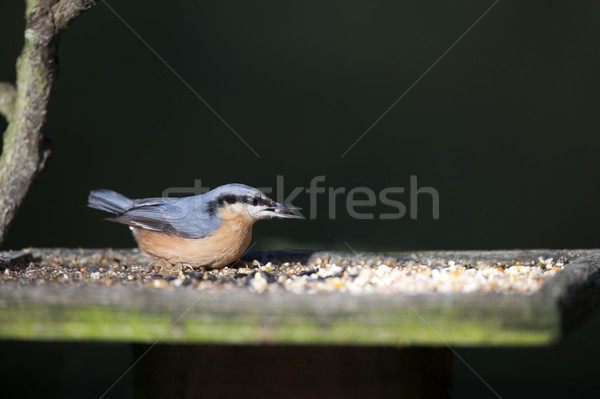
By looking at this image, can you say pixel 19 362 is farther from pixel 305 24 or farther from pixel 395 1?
pixel 395 1

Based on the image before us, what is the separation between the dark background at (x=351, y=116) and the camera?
21.2 feet

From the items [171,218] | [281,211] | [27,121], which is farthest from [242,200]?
[27,121]

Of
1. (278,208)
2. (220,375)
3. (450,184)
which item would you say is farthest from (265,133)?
(220,375)

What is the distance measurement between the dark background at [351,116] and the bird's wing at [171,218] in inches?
95.1

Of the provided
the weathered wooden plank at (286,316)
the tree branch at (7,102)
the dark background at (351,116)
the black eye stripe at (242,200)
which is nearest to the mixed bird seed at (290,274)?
the weathered wooden plank at (286,316)

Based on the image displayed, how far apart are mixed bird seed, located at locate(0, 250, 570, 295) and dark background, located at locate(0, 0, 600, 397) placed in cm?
240

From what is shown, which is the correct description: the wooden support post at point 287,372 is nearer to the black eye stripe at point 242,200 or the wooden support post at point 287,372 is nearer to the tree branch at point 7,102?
the black eye stripe at point 242,200

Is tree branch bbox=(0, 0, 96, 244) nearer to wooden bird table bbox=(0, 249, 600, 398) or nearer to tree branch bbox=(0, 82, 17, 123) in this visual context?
tree branch bbox=(0, 82, 17, 123)

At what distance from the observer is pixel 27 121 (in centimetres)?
340

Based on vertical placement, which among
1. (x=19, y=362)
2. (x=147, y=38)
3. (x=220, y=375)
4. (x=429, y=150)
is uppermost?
(x=147, y=38)

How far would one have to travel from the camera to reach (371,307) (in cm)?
208

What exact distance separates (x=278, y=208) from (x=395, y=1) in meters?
3.62

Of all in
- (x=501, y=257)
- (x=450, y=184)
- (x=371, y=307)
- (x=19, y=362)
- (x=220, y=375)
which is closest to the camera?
(x=371, y=307)

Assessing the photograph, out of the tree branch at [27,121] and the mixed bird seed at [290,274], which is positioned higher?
the tree branch at [27,121]
